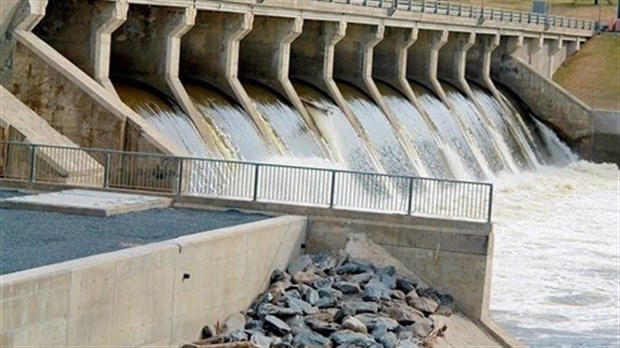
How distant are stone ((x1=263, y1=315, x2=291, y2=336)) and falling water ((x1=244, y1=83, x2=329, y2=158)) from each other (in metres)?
18.5

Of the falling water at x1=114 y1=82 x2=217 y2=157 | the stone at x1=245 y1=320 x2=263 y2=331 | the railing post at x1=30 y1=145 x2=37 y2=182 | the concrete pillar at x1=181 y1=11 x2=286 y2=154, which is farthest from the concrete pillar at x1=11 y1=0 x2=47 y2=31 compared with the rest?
the stone at x1=245 y1=320 x2=263 y2=331

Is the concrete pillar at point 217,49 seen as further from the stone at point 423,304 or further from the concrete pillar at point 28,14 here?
the stone at point 423,304

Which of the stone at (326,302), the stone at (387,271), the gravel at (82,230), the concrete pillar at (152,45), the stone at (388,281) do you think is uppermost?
the concrete pillar at (152,45)

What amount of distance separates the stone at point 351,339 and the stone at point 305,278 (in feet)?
7.68

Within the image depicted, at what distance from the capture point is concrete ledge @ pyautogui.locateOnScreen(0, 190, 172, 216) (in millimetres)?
25594

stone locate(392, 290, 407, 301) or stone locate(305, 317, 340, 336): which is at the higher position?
stone locate(392, 290, 407, 301)

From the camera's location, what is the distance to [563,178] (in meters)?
61.0

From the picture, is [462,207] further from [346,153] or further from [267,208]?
[346,153]

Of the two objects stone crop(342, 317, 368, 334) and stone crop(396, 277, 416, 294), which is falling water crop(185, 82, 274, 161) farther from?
stone crop(342, 317, 368, 334)

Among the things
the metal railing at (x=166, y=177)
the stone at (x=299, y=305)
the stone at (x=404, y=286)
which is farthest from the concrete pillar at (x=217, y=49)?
the stone at (x=299, y=305)

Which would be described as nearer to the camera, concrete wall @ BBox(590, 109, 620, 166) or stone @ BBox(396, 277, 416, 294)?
stone @ BBox(396, 277, 416, 294)

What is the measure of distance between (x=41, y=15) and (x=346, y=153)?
12.9 metres

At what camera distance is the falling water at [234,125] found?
38941 millimetres

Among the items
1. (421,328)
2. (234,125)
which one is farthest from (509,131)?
(421,328)
